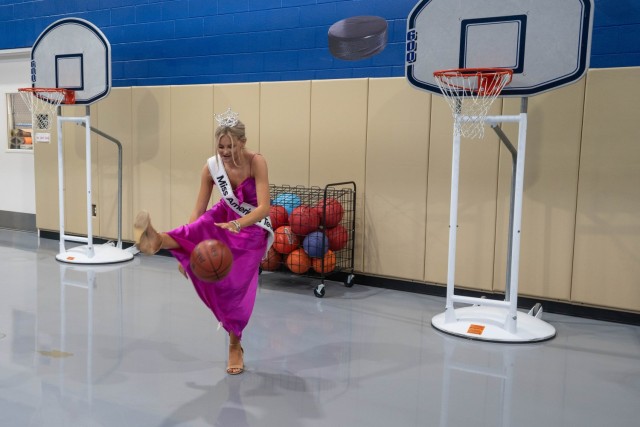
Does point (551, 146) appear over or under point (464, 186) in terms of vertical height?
over

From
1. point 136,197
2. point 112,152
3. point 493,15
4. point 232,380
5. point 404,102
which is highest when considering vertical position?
point 493,15

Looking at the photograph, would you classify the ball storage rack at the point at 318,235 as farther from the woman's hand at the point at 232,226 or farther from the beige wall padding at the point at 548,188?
the woman's hand at the point at 232,226

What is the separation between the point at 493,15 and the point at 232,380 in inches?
120

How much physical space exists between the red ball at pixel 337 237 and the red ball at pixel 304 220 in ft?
0.51

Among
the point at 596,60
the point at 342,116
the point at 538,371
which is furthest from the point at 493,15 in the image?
the point at 538,371

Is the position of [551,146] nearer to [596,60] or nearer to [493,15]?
[596,60]

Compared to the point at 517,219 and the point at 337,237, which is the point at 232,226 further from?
the point at 337,237

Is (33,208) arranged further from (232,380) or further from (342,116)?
(232,380)

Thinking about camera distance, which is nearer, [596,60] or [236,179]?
[236,179]

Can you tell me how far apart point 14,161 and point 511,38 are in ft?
23.8

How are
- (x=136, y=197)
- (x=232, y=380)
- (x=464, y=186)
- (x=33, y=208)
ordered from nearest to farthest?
(x=232, y=380) → (x=464, y=186) → (x=136, y=197) → (x=33, y=208)

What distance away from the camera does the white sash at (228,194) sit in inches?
141

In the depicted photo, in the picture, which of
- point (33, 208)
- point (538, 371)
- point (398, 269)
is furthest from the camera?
point (33, 208)

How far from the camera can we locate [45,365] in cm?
364
